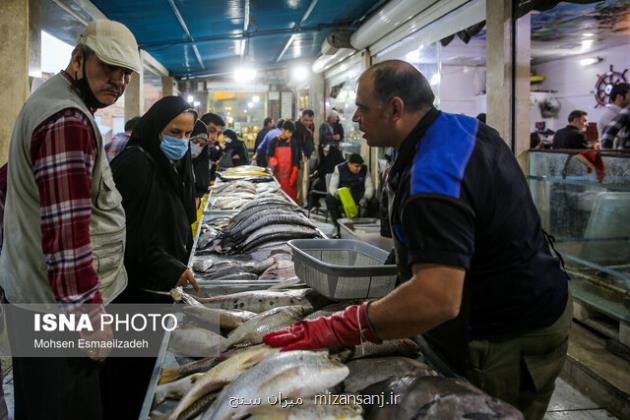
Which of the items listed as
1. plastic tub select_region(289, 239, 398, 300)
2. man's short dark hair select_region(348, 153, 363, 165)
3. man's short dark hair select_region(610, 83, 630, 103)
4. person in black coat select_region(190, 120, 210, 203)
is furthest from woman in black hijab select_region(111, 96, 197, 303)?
man's short dark hair select_region(610, 83, 630, 103)

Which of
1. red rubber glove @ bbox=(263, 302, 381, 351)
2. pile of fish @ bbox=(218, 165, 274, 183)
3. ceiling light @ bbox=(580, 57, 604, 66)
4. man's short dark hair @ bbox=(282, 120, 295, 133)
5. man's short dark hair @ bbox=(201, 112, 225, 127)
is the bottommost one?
red rubber glove @ bbox=(263, 302, 381, 351)

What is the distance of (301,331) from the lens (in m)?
1.98

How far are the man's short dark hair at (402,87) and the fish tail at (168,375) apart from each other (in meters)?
1.37

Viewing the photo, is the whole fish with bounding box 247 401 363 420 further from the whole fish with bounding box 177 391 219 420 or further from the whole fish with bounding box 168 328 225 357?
the whole fish with bounding box 168 328 225 357

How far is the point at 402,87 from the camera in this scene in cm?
191

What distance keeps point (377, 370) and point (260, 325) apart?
2.13 feet

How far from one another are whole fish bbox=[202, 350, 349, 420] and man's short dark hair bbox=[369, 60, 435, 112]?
0.96 metres

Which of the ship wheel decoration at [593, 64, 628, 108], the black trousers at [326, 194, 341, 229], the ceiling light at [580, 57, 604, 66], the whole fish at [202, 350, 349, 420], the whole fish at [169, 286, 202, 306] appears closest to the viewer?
the whole fish at [202, 350, 349, 420]

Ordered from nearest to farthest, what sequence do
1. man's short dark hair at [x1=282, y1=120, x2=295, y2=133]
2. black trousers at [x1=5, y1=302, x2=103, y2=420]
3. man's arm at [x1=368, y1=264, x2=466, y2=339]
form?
man's arm at [x1=368, y1=264, x2=466, y2=339], black trousers at [x1=5, y1=302, x2=103, y2=420], man's short dark hair at [x1=282, y1=120, x2=295, y2=133]

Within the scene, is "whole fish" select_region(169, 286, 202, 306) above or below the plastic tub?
below

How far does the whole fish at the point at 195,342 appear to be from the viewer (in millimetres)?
2307

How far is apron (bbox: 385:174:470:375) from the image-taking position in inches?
76.4

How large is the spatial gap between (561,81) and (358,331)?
17.7 meters

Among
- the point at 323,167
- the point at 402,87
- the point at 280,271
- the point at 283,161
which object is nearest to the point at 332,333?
the point at 402,87
